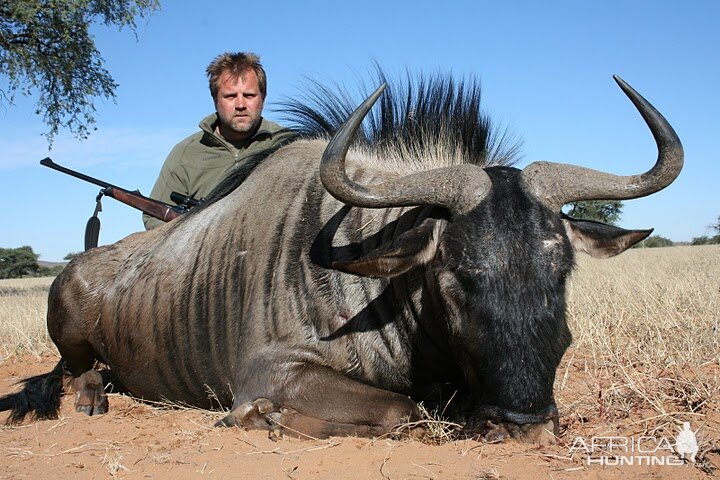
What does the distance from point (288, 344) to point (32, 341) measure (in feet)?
18.6

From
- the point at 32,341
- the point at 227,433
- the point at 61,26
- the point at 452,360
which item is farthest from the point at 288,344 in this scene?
the point at 61,26

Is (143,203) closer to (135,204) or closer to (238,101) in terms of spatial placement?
(135,204)

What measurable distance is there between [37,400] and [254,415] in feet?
8.26

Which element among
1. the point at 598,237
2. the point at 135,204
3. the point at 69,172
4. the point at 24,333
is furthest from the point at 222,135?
the point at 598,237

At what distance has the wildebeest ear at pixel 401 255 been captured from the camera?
3.74 meters

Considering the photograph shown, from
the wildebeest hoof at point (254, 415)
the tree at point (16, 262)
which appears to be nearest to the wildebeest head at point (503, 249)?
the wildebeest hoof at point (254, 415)

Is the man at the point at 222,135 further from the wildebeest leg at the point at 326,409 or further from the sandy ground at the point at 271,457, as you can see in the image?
the wildebeest leg at the point at 326,409

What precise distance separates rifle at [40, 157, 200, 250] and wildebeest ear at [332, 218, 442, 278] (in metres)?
3.73

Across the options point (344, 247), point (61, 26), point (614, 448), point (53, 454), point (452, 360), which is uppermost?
point (61, 26)

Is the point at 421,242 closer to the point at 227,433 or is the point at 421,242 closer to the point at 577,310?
the point at 227,433

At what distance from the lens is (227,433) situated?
13.5 feet

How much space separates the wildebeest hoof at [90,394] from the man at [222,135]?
6.85ft

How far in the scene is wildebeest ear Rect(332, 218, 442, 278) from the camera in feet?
12.3

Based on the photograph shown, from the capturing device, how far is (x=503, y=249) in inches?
→ 140
